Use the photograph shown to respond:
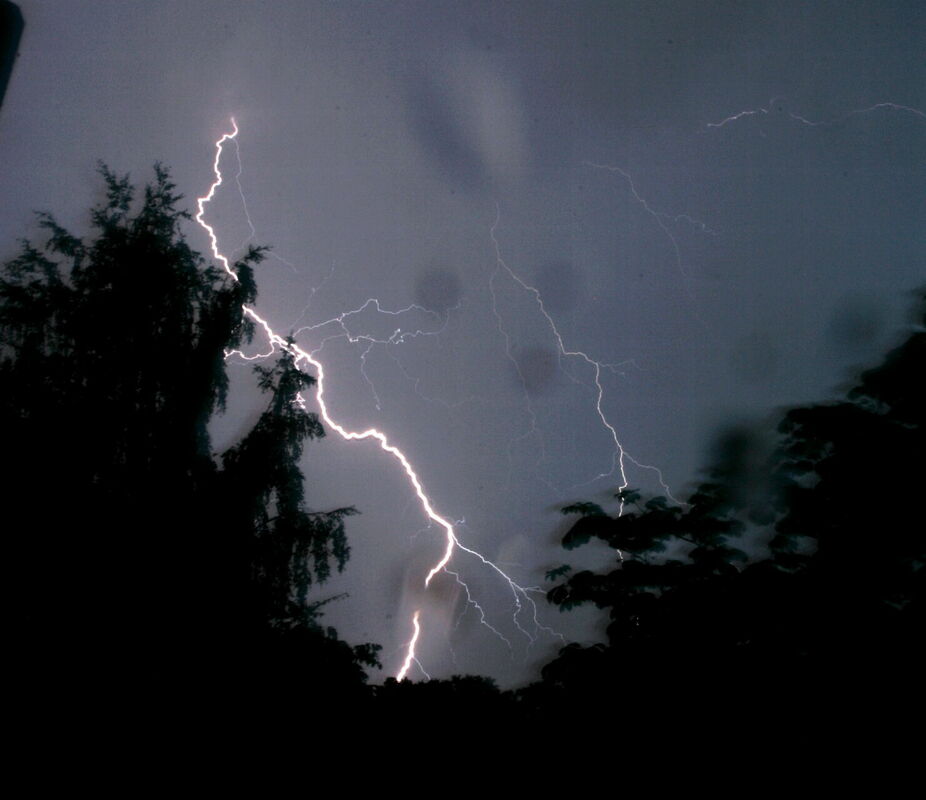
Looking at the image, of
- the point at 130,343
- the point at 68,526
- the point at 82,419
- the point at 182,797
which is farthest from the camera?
the point at 130,343

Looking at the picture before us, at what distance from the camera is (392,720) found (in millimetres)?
4285

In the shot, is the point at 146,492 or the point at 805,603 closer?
the point at 805,603

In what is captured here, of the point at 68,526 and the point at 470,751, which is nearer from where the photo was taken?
the point at 470,751

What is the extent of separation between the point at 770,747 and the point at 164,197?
9069mm

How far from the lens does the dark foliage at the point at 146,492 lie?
4.50m

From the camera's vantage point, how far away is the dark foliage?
14.8ft

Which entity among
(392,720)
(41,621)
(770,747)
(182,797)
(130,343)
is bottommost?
(182,797)

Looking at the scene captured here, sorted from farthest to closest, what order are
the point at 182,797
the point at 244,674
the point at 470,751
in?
the point at 244,674, the point at 470,751, the point at 182,797

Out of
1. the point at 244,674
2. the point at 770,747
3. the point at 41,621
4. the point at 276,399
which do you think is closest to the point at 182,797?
the point at 244,674

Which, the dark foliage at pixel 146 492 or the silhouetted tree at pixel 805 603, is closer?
the silhouetted tree at pixel 805 603

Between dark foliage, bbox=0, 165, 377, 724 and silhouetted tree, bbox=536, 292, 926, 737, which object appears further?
dark foliage, bbox=0, 165, 377, 724

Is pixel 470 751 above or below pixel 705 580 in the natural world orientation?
below

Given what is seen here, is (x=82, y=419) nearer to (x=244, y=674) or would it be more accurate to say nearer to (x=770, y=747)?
(x=244, y=674)

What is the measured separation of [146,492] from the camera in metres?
5.59
